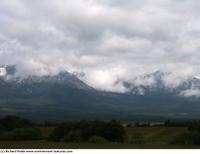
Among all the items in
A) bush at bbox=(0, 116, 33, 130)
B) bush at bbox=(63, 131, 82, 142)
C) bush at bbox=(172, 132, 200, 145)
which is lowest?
bush at bbox=(172, 132, 200, 145)

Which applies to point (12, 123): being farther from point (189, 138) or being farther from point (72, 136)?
point (189, 138)

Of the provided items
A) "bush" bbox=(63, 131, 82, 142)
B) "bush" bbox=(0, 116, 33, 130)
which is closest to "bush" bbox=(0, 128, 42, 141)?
"bush" bbox=(63, 131, 82, 142)

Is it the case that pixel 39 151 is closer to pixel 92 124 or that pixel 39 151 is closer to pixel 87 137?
pixel 87 137

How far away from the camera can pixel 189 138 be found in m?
41.4

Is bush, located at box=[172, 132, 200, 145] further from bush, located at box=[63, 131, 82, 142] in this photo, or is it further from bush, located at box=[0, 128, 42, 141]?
bush, located at box=[0, 128, 42, 141]

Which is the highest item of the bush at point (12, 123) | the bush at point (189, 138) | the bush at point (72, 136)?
the bush at point (12, 123)

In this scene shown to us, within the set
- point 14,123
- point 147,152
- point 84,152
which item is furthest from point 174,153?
point 14,123

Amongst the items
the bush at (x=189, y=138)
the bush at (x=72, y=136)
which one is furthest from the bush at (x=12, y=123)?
the bush at (x=189, y=138)

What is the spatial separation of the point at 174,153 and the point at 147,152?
1373 mm

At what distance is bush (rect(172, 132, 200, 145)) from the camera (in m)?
40.1

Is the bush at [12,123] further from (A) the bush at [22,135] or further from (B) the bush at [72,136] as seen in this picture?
(B) the bush at [72,136]

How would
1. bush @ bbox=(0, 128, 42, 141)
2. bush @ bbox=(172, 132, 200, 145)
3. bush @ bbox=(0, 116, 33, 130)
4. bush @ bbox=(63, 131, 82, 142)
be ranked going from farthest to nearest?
bush @ bbox=(0, 116, 33, 130)
bush @ bbox=(0, 128, 42, 141)
bush @ bbox=(63, 131, 82, 142)
bush @ bbox=(172, 132, 200, 145)

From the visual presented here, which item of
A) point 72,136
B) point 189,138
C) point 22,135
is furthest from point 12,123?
point 189,138

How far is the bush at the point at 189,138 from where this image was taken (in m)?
40.1
